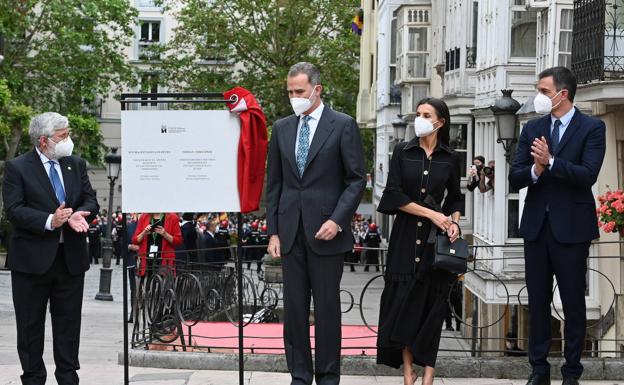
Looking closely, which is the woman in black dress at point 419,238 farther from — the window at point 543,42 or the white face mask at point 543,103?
the window at point 543,42

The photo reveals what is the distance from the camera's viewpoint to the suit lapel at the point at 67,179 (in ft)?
32.6

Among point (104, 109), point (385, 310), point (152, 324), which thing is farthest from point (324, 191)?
point (104, 109)

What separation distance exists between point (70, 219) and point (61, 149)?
0.49 m

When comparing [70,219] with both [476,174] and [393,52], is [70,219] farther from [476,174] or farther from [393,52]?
[393,52]

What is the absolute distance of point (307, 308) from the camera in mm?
9312

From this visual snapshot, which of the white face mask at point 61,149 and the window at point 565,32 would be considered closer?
the white face mask at point 61,149

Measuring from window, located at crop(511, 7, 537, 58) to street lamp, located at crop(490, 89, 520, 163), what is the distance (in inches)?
222

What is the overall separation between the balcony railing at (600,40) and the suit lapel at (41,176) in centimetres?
909

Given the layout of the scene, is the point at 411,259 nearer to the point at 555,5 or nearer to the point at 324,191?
the point at 324,191

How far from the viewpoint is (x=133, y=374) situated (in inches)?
457

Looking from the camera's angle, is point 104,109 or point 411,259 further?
point 104,109

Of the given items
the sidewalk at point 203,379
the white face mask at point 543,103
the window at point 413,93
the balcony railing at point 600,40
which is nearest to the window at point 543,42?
the balcony railing at point 600,40

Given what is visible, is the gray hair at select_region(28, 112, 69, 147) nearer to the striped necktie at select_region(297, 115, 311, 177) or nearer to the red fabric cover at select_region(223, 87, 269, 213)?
the red fabric cover at select_region(223, 87, 269, 213)

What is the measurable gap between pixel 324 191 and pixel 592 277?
10.7m
